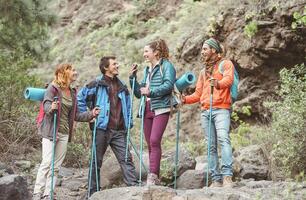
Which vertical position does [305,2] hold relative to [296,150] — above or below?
above

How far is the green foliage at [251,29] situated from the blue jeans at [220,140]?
5.12 meters

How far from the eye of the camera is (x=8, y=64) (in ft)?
39.7

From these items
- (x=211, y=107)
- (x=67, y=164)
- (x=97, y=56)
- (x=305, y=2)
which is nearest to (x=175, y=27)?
(x=97, y=56)

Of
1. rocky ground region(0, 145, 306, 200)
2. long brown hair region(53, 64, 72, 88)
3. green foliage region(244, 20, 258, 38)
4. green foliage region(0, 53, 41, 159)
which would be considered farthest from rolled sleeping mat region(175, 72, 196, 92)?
green foliage region(244, 20, 258, 38)

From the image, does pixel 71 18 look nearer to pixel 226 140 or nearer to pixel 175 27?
pixel 175 27


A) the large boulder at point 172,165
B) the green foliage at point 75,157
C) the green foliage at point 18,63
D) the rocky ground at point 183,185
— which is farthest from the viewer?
the green foliage at point 75,157

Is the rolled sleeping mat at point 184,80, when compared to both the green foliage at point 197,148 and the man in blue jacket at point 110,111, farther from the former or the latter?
the green foliage at point 197,148

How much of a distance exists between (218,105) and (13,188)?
117 inches

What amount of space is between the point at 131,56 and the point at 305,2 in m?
8.71

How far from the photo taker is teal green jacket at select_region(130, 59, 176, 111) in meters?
7.14

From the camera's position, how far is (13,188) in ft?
22.8

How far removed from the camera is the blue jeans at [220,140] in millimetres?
6918

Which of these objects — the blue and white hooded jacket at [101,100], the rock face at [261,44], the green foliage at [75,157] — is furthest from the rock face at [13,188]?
the rock face at [261,44]

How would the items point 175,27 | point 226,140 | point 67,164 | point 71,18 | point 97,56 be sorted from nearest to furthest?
1. point 226,140
2. point 67,164
3. point 175,27
4. point 97,56
5. point 71,18
